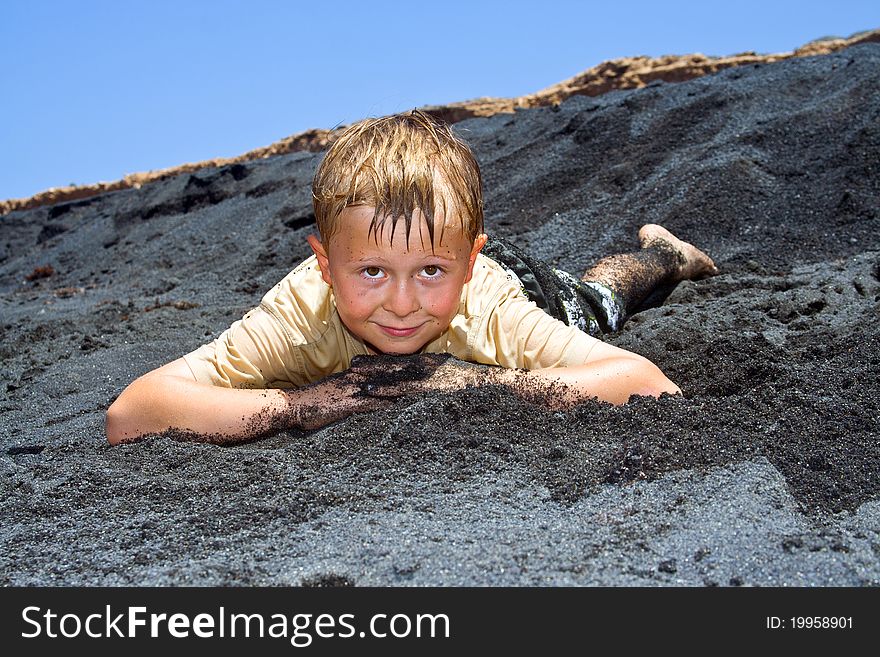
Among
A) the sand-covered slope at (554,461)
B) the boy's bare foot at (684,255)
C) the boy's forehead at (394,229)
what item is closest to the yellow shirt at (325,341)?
the sand-covered slope at (554,461)

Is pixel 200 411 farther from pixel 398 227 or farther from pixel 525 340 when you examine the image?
pixel 525 340

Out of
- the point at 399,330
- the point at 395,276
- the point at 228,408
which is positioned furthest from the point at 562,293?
the point at 228,408

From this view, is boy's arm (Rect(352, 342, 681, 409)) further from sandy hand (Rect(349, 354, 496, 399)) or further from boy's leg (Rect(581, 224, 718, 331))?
boy's leg (Rect(581, 224, 718, 331))

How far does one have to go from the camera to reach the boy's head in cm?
224

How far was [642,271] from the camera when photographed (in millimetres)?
4367

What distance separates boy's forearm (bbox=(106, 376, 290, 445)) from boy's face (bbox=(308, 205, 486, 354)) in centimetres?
35

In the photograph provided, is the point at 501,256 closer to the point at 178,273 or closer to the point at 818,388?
the point at 818,388

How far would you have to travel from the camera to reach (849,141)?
19.5ft

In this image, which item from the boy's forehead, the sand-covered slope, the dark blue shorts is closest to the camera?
the sand-covered slope

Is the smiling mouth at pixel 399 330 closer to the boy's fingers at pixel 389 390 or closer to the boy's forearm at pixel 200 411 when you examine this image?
the boy's fingers at pixel 389 390

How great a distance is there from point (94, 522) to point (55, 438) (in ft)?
4.19

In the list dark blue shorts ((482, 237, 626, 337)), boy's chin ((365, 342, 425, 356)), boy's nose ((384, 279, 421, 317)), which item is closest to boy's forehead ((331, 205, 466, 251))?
boy's nose ((384, 279, 421, 317))

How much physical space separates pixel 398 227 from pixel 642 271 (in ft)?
7.95
